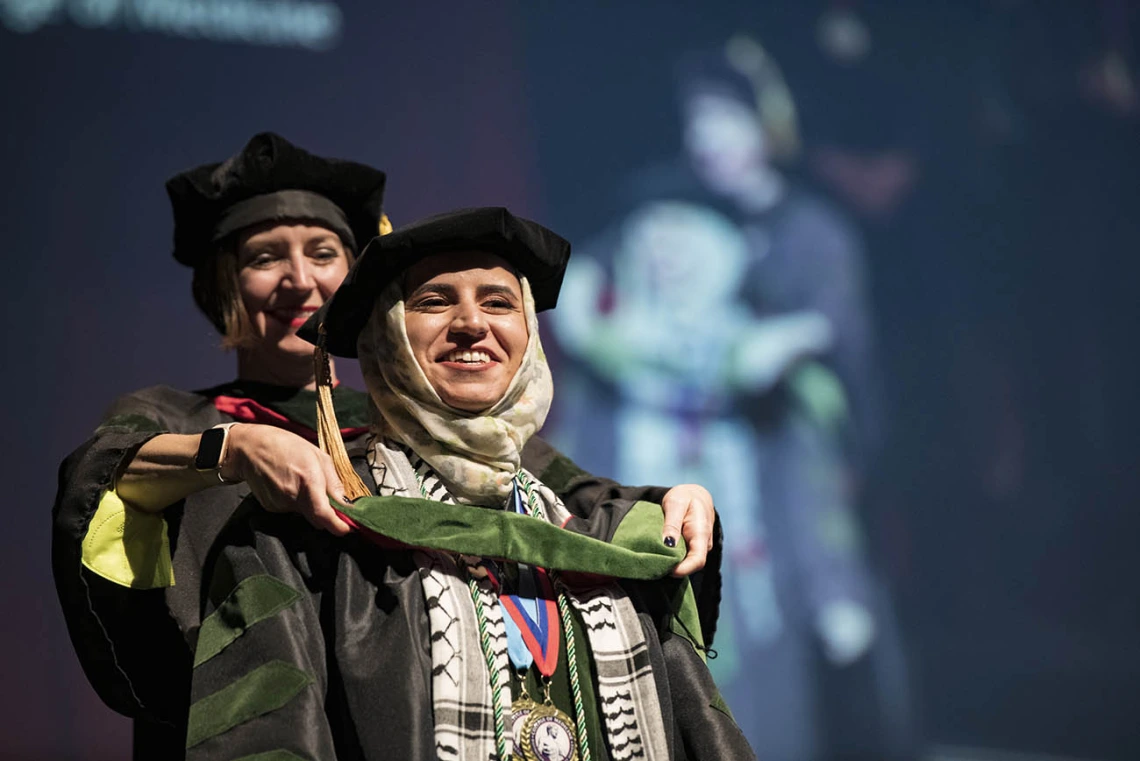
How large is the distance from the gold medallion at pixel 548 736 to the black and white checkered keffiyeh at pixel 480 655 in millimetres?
50

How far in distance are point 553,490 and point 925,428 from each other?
8.83ft

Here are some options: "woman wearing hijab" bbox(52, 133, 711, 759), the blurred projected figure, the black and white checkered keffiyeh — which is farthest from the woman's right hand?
the blurred projected figure

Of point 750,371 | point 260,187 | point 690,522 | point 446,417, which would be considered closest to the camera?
point 446,417

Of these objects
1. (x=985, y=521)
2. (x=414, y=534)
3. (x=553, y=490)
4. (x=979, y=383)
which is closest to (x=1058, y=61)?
(x=979, y=383)

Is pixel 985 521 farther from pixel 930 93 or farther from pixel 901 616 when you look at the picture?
pixel 930 93

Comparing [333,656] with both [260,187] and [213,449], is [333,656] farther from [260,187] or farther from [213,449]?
[260,187]

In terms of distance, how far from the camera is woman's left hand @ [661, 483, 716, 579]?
2.04 m

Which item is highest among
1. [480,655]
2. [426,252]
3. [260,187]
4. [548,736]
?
[260,187]

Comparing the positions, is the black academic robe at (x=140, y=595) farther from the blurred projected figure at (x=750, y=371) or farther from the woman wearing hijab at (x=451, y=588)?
the blurred projected figure at (x=750, y=371)

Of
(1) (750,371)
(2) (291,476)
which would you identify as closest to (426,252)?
(2) (291,476)

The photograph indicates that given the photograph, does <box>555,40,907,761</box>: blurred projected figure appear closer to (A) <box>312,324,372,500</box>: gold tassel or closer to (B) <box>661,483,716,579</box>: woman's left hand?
(B) <box>661,483,716,579</box>: woman's left hand

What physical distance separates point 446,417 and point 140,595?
26.8 inches

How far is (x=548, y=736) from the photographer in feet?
5.91

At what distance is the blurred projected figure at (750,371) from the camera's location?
4.31 metres
